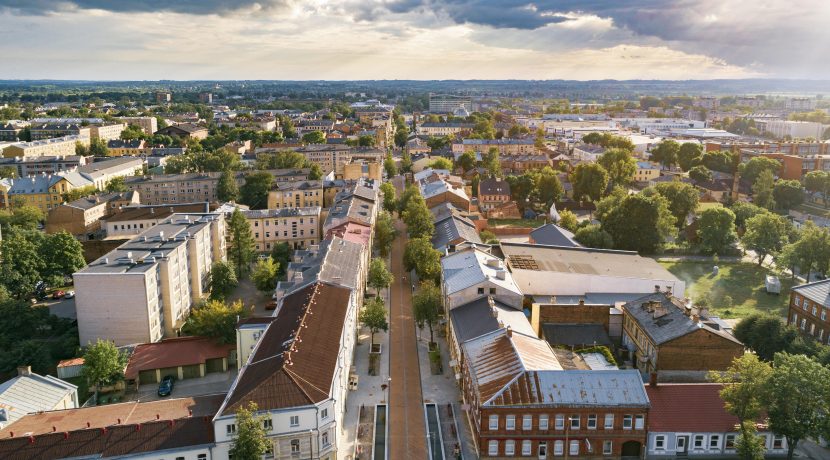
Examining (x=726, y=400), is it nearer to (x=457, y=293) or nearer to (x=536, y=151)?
(x=457, y=293)

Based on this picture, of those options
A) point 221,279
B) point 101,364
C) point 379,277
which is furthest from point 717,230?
point 101,364

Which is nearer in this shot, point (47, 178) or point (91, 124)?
point (47, 178)

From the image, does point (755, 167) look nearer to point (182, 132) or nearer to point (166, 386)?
point (166, 386)

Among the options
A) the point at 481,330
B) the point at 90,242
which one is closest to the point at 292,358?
the point at 481,330

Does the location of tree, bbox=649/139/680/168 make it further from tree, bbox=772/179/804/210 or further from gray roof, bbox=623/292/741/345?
gray roof, bbox=623/292/741/345

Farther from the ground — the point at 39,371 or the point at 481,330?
the point at 481,330

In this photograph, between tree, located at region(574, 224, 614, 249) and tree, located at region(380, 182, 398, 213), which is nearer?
tree, located at region(574, 224, 614, 249)

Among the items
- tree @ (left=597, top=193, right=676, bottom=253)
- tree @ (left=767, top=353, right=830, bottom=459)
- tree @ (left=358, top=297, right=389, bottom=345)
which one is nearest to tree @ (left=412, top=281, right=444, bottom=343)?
tree @ (left=358, top=297, right=389, bottom=345)
